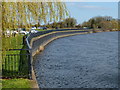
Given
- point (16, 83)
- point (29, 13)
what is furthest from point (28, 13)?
point (16, 83)

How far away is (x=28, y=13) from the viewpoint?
21.9 feet

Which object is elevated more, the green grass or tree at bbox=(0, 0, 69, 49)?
tree at bbox=(0, 0, 69, 49)

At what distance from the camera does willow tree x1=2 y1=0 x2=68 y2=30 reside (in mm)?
6379

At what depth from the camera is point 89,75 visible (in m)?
14.2

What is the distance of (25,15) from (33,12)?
259mm

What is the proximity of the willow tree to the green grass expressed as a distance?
98.3 inches

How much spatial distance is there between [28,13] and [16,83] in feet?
10.0

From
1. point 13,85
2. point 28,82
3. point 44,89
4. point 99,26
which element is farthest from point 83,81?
point 99,26

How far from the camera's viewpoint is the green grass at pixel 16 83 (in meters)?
8.08

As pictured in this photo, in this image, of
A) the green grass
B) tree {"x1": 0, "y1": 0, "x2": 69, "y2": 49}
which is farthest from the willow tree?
the green grass

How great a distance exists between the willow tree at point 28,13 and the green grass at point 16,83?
98.3 inches

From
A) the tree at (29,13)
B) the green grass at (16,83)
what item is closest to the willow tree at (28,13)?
the tree at (29,13)

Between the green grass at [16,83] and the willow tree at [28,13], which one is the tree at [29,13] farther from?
the green grass at [16,83]

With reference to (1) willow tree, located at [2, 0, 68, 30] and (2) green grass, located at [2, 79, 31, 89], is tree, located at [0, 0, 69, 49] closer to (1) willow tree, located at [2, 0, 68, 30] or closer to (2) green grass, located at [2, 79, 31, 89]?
(1) willow tree, located at [2, 0, 68, 30]
